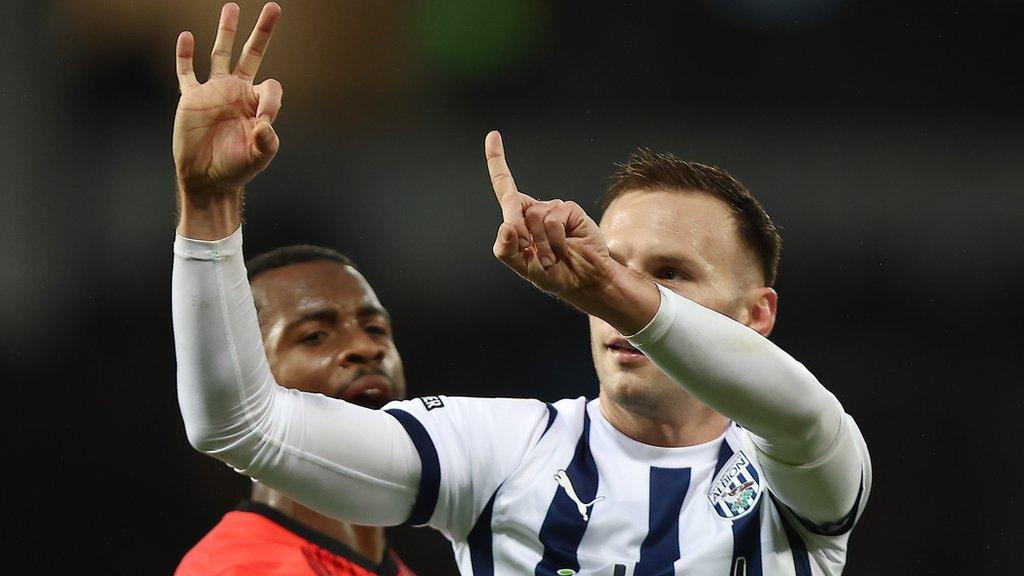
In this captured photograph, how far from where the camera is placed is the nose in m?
2.28

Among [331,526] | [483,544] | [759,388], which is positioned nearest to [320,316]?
[331,526]

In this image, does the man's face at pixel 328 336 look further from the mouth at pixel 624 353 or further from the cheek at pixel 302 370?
the mouth at pixel 624 353

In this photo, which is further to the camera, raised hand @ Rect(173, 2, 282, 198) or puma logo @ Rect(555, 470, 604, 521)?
puma logo @ Rect(555, 470, 604, 521)

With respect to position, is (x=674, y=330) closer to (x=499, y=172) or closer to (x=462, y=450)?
(x=499, y=172)

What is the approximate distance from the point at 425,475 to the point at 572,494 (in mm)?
215

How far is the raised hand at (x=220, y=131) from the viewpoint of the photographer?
4.40 feet

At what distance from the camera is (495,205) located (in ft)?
12.5

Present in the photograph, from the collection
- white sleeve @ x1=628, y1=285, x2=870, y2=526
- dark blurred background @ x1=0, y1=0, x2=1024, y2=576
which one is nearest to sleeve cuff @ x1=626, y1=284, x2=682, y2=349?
white sleeve @ x1=628, y1=285, x2=870, y2=526

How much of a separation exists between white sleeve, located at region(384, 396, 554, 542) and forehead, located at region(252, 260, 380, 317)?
72cm

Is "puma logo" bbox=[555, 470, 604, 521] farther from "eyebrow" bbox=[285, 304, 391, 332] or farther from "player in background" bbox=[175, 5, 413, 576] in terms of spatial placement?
"eyebrow" bbox=[285, 304, 391, 332]

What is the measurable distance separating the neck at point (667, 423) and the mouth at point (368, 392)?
0.65 metres
